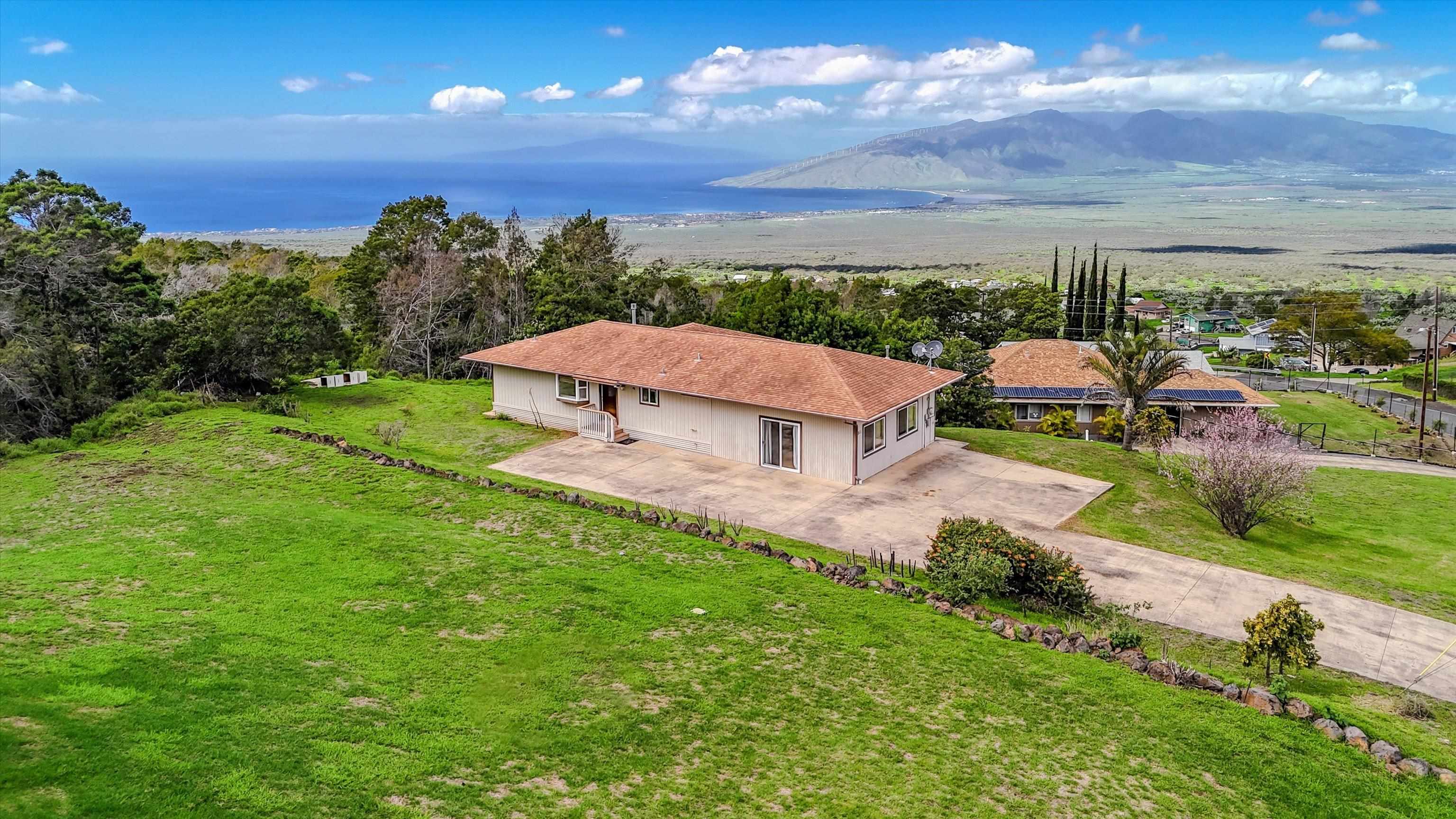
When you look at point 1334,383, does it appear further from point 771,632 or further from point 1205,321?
point 771,632

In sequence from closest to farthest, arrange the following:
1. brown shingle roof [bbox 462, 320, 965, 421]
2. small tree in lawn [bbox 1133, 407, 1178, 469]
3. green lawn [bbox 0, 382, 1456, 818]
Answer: green lawn [bbox 0, 382, 1456, 818] < brown shingle roof [bbox 462, 320, 965, 421] < small tree in lawn [bbox 1133, 407, 1178, 469]

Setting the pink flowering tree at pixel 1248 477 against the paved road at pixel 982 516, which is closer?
the paved road at pixel 982 516

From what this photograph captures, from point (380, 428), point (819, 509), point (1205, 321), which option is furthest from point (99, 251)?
point (1205, 321)

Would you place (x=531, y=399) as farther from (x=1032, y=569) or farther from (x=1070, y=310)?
(x=1070, y=310)

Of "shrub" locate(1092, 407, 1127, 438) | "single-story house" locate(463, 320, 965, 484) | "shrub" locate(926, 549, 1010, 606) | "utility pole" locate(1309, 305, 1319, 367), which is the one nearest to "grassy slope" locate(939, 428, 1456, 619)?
"single-story house" locate(463, 320, 965, 484)

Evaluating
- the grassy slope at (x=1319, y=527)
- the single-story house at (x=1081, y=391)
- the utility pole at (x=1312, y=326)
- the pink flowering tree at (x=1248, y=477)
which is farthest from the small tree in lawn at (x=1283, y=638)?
the utility pole at (x=1312, y=326)

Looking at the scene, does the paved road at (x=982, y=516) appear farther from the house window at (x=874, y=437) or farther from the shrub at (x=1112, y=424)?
the shrub at (x=1112, y=424)

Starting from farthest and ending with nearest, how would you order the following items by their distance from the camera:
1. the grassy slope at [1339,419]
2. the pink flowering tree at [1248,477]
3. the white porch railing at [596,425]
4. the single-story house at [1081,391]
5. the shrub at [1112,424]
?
the grassy slope at [1339,419] < the single-story house at [1081,391] < the shrub at [1112,424] < the white porch railing at [596,425] < the pink flowering tree at [1248,477]

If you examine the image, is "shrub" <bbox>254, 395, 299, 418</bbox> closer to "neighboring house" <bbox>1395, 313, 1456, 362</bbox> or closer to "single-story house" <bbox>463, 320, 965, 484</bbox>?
"single-story house" <bbox>463, 320, 965, 484</bbox>
